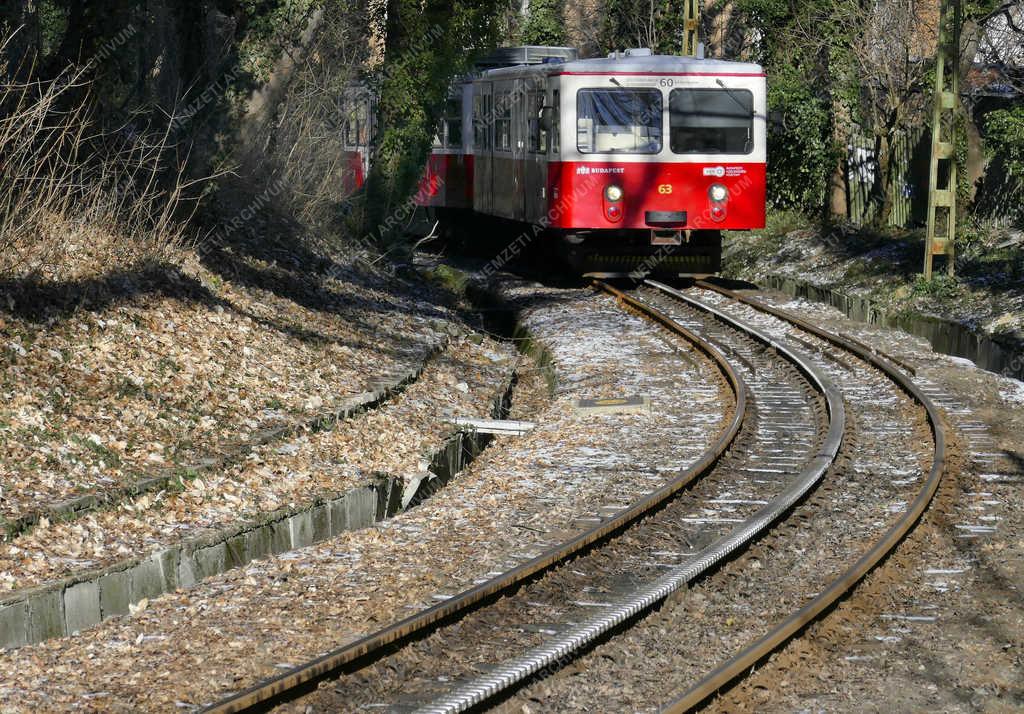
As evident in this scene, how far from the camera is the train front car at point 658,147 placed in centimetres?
1959

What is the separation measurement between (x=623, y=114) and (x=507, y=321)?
326 cm

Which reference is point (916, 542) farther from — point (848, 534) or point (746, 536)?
point (746, 536)

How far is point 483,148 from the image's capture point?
981 inches

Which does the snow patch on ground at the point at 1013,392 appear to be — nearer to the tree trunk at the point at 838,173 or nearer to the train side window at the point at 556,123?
the train side window at the point at 556,123

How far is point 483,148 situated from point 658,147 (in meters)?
5.74

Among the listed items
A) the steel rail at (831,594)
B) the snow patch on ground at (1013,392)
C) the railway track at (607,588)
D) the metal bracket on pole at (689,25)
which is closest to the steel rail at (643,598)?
the railway track at (607,588)

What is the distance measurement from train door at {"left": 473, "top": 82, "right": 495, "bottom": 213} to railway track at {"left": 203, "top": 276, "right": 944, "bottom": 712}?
12.4 metres

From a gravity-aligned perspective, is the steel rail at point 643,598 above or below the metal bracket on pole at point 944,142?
below

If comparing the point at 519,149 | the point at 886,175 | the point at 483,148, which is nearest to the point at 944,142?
the point at 519,149

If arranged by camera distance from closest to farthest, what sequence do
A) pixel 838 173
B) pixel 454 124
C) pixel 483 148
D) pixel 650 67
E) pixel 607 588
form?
pixel 607 588 < pixel 650 67 < pixel 483 148 < pixel 454 124 < pixel 838 173

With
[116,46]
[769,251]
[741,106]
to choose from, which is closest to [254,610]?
[116,46]

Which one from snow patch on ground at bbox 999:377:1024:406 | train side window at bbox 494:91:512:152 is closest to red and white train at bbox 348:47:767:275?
train side window at bbox 494:91:512:152

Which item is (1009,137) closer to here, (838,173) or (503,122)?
(503,122)

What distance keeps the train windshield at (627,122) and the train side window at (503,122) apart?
10.3ft
